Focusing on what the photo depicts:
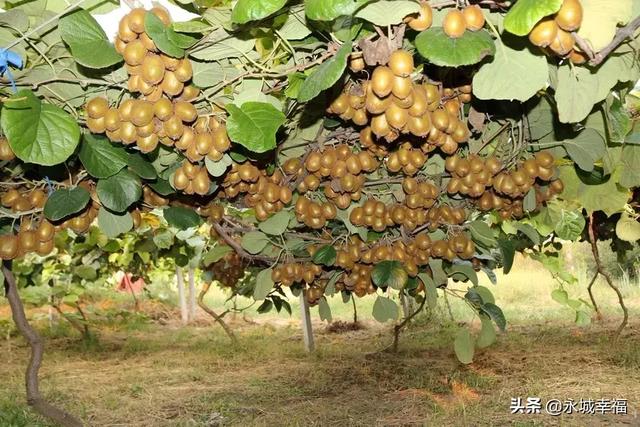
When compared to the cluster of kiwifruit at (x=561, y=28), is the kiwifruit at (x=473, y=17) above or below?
above

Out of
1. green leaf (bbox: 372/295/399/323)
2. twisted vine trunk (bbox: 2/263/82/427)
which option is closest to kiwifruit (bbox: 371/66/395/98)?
twisted vine trunk (bbox: 2/263/82/427)

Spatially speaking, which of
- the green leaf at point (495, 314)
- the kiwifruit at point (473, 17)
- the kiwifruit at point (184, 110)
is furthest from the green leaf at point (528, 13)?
the green leaf at point (495, 314)

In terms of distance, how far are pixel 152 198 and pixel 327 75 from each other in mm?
1321

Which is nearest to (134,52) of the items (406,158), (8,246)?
(406,158)

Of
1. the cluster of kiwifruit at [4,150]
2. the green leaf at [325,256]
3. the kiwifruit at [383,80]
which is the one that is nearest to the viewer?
the kiwifruit at [383,80]

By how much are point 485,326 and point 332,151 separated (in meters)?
1.64

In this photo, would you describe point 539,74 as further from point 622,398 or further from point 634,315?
point 634,315

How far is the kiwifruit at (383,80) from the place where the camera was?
86 centimetres

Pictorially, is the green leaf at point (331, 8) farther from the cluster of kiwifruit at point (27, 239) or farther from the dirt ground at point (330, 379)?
the dirt ground at point (330, 379)

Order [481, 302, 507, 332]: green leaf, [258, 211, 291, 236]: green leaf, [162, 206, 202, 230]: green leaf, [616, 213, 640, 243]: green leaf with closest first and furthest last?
[162, 206, 202, 230]: green leaf
[258, 211, 291, 236]: green leaf
[481, 302, 507, 332]: green leaf
[616, 213, 640, 243]: green leaf

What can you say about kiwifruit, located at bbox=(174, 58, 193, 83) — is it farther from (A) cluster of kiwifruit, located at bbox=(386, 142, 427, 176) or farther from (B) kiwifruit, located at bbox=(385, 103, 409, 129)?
(A) cluster of kiwifruit, located at bbox=(386, 142, 427, 176)

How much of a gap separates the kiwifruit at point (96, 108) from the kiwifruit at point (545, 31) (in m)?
0.88

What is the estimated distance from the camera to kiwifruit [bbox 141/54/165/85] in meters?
0.98

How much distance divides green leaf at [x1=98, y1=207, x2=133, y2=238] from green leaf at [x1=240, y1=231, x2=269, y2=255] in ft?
2.54
